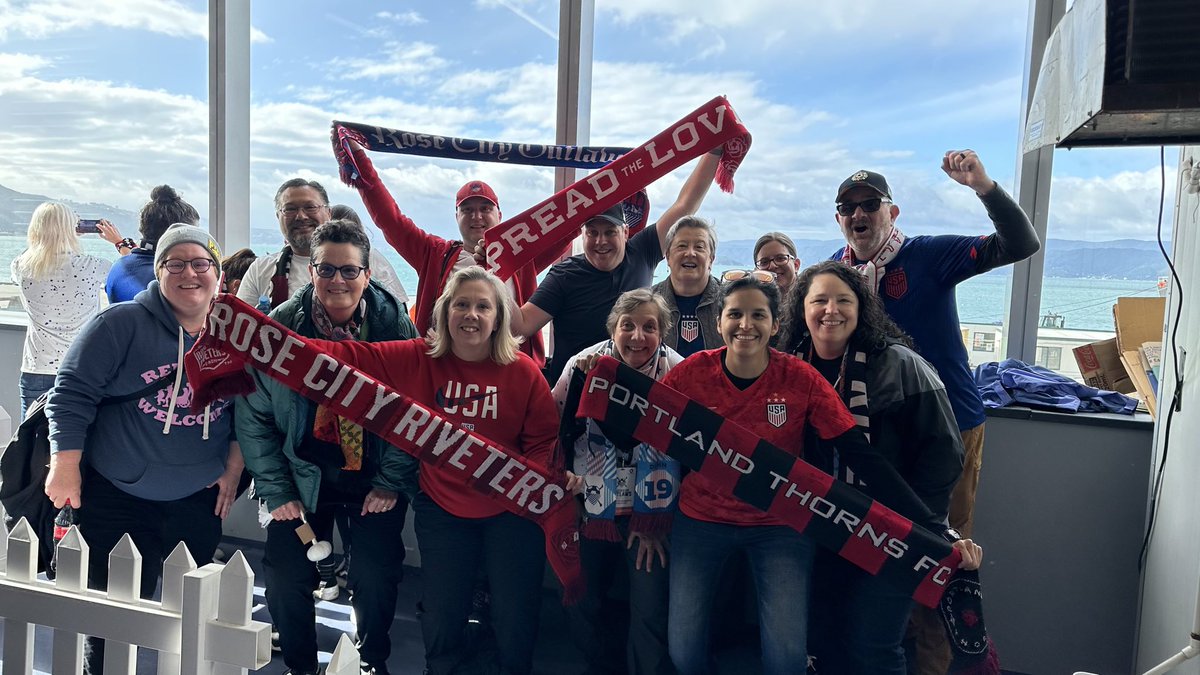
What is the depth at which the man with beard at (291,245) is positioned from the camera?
Answer: 2.98m

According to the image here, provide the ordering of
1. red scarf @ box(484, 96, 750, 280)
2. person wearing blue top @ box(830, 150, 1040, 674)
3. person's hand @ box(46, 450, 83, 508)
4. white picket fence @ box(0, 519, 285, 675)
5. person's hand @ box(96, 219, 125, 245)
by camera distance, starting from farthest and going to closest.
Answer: person's hand @ box(96, 219, 125, 245), red scarf @ box(484, 96, 750, 280), person wearing blue top @ box(830, 150, 1040, 674), person's hand @ box(46, 450, 83, 508), white picket fence @ box(0, 519, 285, 675)

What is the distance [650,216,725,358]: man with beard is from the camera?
2.57 metres

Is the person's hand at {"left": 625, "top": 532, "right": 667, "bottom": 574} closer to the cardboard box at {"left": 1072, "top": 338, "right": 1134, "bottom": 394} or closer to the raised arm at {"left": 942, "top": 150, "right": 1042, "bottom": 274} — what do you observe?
the raised arm at {"left": 942, "top": 150, "right": 1042, "bottom": 274}

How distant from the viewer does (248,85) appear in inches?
190

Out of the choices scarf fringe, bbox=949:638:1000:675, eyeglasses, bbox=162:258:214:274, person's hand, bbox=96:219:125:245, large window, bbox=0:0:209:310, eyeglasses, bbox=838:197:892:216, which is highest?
large window, bbox=0:0:209:310

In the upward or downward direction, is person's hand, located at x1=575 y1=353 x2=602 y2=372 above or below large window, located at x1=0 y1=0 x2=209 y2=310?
below

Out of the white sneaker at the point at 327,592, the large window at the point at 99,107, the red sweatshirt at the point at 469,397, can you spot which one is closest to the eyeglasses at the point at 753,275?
the red sweatshirt at the point at 469,397

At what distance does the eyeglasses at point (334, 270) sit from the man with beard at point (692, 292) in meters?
1.01

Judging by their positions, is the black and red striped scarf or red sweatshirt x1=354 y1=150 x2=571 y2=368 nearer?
the black and red striped scarf

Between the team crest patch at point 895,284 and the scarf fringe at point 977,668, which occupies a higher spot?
the team crest patch at point 895,284

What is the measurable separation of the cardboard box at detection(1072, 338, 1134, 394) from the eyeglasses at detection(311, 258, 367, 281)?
3.05 meters

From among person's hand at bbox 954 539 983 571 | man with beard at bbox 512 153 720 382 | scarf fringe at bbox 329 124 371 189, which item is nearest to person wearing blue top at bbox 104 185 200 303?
scarf fringe at bbox 329 124 371 189

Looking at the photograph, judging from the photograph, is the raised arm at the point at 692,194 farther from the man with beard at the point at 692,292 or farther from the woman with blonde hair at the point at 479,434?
the woman with blonde hair at the point at 479,434

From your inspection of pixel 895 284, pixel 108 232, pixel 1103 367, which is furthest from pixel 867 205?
pixel 108 232
